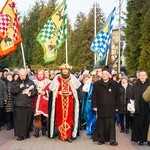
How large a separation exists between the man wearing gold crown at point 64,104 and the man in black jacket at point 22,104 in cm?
57

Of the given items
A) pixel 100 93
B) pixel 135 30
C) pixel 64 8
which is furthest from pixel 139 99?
pixel 135 30

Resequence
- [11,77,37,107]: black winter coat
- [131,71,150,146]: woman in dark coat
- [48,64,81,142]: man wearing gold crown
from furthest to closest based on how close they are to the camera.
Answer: [48,64,81,142]: man wearing gold crown, [11,77,37,107]: black winter coat, [131,71,150,146]: woman in dark coat

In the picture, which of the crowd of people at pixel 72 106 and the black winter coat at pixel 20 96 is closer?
the crowd of people at pixel 72 106

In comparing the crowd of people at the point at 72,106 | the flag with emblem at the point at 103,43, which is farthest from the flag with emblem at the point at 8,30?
the crowd of people at the point at 72,106

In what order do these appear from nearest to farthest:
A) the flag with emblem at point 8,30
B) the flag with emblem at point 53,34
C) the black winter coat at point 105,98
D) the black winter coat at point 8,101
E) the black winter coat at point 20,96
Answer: the black winter coat at point 105,98, the black winter coat at point 20,96, the black winter coat at point 8,101, the flag with emblem at point 8,30, the flag with emblem at point 53,34

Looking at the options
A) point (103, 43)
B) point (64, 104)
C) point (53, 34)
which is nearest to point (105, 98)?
point (64, 104)

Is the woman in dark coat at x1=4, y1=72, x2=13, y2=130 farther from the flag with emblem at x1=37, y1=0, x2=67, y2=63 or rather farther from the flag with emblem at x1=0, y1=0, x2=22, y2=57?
the flag with emblem at x1=37, y1=0, x2=67, y2=63

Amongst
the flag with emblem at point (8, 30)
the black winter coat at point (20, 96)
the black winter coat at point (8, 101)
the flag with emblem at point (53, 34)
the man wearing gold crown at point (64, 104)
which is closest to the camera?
the black winter coat at point (20, 96)

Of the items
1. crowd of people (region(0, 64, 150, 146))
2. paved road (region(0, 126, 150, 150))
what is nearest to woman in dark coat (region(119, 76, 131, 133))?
crowd of people (region(0, 64, 150, 146))

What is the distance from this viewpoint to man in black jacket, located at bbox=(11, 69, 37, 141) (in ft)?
40.1

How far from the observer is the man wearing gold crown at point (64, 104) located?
1239 centimetres

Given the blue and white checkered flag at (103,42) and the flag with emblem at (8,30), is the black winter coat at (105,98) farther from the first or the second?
the blue and white checkered flag at (103,42)

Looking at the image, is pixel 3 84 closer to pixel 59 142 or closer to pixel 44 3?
pixel 59 142

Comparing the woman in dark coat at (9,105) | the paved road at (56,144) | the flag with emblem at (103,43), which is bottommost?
the paved road at (56,144)
